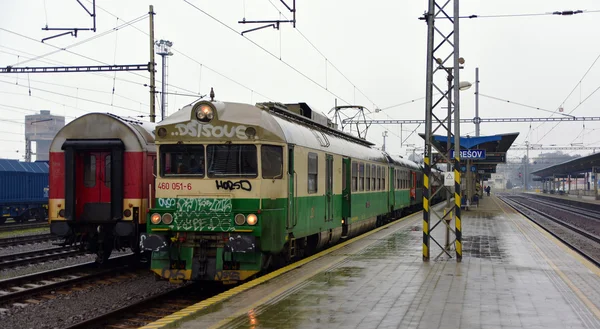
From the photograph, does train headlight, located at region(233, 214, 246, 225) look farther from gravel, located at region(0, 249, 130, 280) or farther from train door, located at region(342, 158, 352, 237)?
train door, located at region(342, 158, 352, 237)

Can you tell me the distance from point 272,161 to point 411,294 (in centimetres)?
373

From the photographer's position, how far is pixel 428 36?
45.4 ft

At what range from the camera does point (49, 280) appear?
13.6m

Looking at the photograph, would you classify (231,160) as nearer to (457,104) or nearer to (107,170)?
(107,170)

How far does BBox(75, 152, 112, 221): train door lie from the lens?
48.3 ft

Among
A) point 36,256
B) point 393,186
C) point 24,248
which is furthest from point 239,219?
point 393,186

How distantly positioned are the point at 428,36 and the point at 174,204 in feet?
21.5

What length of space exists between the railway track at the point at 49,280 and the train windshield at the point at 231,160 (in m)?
3.94

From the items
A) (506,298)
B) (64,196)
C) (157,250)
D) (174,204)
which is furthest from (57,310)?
(506,298)

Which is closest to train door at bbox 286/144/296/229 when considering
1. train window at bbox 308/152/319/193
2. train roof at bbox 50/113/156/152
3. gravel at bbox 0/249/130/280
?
train window at bbox 308/152/319/193

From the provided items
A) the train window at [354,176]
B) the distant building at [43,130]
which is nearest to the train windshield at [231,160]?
the train window at [354,176]

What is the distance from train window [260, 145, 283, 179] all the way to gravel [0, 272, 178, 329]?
327cm

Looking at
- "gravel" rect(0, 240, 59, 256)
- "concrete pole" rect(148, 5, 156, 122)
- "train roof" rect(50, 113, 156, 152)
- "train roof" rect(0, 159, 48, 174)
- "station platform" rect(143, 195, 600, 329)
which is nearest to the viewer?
"station platform" rect(143, 195, 600, 329)

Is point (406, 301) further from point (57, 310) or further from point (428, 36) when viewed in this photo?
point (428, 36)
